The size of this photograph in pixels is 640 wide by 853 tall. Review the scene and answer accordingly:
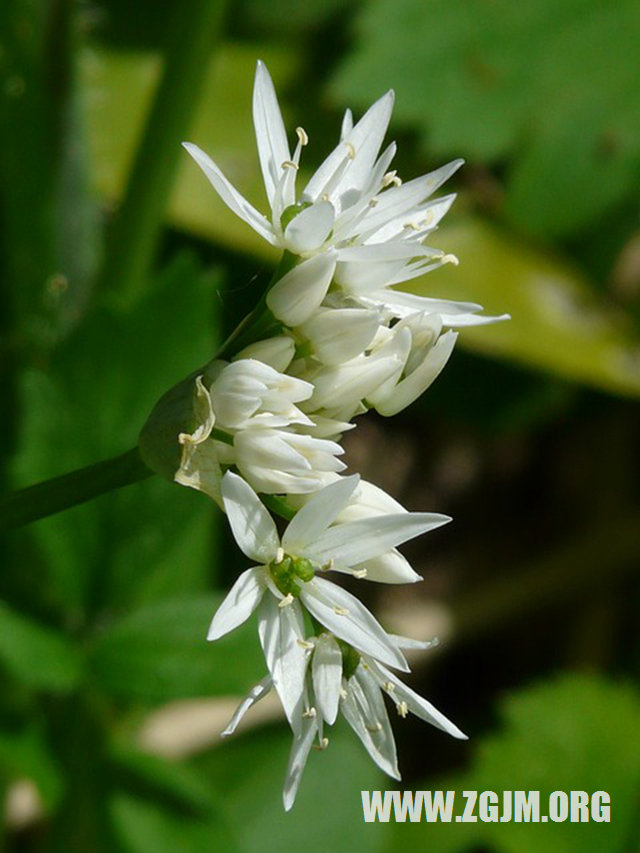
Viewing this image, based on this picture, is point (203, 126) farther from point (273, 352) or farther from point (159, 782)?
point (273, 352)

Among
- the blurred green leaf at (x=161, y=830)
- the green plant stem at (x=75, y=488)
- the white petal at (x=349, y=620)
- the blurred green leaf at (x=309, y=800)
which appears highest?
the green plant stem at (x=75, y=488)

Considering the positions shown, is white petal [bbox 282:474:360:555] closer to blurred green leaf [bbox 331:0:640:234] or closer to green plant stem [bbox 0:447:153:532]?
green plant stem [bbox 0:447:153:532]

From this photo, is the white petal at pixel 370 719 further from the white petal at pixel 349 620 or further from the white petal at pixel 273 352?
the white petal at pixel 273 352

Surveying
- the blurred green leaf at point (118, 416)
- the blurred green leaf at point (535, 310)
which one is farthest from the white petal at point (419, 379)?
the blurred green leaf at point (535, 310)

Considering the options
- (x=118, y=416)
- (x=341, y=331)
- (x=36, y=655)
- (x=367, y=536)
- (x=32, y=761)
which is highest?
(x=341, y=331)

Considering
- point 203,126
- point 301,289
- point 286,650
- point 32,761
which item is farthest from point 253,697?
point 203,126

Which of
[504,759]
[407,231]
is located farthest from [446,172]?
[504,759]
